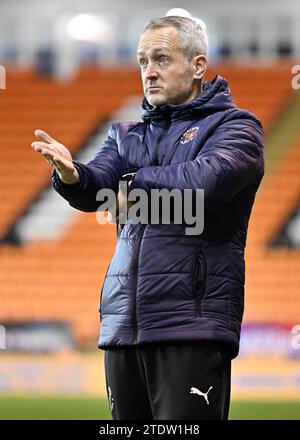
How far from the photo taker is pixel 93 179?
2162mm

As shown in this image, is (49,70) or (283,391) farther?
(49,70)

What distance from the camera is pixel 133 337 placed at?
2.05 metres

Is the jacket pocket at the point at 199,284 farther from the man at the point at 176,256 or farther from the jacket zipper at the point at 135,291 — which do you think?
the jacket zipper at the point at 135,291

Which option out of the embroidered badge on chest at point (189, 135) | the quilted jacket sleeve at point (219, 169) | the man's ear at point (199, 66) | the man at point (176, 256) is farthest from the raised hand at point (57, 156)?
the man's ear at point (199, 66)

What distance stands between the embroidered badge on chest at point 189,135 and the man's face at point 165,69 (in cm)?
10

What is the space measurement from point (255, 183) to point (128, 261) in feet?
1.07

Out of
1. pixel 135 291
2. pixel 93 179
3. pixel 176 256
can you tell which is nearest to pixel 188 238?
pixel 176 256

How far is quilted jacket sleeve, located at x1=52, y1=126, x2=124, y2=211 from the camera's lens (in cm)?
213

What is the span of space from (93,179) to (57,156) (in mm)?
135

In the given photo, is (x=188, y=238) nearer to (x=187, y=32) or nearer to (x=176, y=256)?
(x=176, y=256)

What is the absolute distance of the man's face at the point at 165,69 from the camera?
2199 millimetres

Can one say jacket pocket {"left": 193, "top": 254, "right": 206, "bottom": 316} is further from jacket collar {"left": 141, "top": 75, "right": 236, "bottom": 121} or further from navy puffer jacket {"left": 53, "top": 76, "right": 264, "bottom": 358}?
jacket collar {"left": 141, "top": 75, "right": 236, "bottom": 121}
